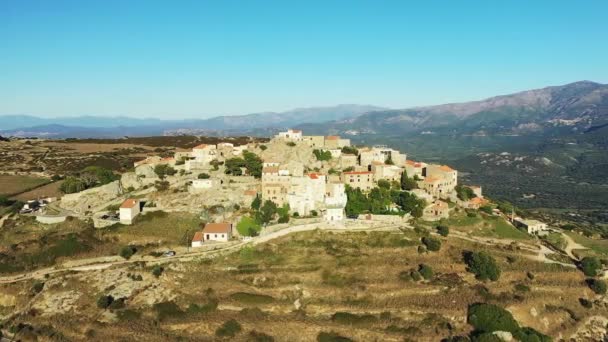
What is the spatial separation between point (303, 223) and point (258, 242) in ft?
20.5

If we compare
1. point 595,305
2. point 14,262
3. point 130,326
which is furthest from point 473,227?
point 14,262

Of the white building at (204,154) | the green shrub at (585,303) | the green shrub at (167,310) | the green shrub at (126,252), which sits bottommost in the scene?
the green shrub at (585,303)

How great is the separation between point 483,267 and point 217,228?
30.6 meters

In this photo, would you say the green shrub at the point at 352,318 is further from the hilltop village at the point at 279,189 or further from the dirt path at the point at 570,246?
the dirt path at the point at 570,246

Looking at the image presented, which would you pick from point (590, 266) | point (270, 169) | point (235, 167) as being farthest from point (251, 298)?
point (590, 266)

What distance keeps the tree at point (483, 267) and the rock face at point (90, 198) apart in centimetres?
5079

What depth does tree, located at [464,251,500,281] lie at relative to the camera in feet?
175

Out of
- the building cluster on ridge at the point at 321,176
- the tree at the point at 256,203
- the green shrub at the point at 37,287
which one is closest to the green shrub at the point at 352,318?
the building cluster on ridge at the point at 321,176

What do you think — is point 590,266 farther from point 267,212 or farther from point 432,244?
point 267,212

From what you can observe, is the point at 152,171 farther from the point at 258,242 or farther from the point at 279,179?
the point at 258,242

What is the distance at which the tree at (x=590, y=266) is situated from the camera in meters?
55.9

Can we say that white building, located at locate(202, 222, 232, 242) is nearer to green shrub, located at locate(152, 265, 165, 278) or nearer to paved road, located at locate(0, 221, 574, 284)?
paved road, located at locate(0, 221, 574, 284)

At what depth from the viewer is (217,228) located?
193ft

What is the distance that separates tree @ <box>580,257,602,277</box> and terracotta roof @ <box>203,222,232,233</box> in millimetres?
41660
